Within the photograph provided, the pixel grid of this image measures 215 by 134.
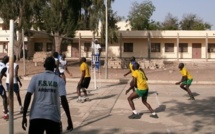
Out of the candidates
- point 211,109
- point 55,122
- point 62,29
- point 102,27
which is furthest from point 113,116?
point 102,27

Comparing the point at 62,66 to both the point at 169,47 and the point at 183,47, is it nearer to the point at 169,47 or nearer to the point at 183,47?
the point at 169,47

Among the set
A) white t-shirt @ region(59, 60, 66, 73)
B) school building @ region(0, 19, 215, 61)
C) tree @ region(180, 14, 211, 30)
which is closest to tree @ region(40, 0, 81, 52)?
school building @ region(0, 19, 215, 61)

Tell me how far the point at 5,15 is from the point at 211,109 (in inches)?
1069

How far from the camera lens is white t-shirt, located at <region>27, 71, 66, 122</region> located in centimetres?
A: 550

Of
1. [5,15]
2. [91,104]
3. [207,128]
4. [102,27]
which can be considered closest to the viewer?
[207,128]

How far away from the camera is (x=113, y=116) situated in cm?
1112

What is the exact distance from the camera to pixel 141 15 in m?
70.4

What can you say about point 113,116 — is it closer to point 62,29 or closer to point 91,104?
point 91,104

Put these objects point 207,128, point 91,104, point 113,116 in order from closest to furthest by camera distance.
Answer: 1. point 207,128
2. point 113,116
3. point 91,104

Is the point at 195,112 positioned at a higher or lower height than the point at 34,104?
lower

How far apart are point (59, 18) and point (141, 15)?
36.8 meters

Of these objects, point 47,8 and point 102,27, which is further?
point 102,27

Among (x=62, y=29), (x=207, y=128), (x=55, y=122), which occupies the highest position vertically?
(x=62, y=29)

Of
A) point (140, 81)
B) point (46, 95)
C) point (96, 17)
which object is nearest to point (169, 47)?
point (96, 17)
